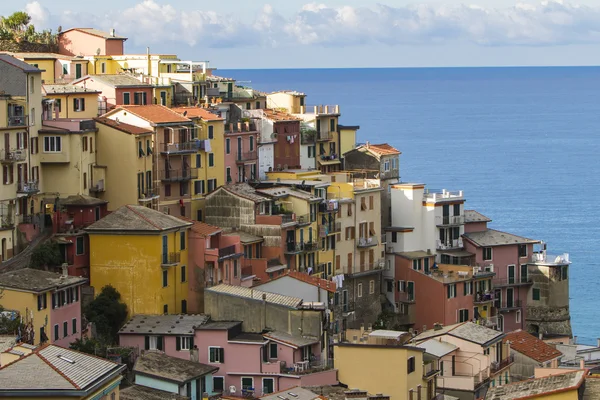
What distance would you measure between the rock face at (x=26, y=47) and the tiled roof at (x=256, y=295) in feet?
95.3

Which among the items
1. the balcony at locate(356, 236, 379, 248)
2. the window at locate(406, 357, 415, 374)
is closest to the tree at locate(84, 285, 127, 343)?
the window at locate(406, 357, 415, 374)

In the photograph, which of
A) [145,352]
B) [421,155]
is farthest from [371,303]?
[421,155]

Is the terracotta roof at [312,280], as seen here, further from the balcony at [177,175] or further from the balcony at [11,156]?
the balcony at [11,156]

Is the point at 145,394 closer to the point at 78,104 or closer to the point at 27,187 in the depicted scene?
the point at 27,187

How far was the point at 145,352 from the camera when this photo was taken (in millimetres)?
60594

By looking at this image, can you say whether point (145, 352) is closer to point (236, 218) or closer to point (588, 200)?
point (236, 218)

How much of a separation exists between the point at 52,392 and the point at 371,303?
42179mm

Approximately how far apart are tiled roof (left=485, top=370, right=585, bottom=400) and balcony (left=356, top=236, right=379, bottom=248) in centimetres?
3554

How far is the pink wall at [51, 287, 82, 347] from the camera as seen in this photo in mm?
59375

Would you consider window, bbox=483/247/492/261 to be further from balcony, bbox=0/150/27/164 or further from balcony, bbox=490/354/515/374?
balcony, bbox=0/150/27/164

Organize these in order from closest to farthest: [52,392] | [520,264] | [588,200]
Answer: [52,392], [520,264], [588,200]

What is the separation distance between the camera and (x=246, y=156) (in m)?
81.2

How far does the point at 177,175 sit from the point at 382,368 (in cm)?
1934

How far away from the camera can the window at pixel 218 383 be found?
198 feet
